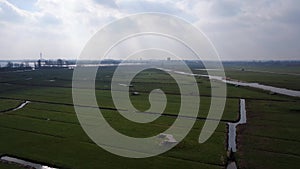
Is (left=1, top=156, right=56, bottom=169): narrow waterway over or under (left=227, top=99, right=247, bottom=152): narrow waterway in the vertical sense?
under

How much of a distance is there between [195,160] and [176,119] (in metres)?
12.3

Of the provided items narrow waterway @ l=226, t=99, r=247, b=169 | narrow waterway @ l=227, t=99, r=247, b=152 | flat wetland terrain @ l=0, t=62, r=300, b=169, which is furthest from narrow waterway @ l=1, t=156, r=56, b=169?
narrow waterway @ l=227, t=99, r=247, b=152

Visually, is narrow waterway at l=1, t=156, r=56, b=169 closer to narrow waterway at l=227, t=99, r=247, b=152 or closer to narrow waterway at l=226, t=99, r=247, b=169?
narrow waterway at l=226, t=99, r=247, b=169

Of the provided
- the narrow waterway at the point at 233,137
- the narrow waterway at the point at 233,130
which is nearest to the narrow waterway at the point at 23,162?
the narrow waterway at the point at 233,137

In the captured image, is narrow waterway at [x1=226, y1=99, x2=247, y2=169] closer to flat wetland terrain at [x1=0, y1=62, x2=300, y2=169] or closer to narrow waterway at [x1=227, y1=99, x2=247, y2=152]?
narrow waterway at [x1=227, y1=99, x2=247, y2=152]

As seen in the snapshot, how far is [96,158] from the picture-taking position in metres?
19.7

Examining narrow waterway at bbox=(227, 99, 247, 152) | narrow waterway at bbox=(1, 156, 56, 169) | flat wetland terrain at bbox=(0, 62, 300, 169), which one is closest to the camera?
narrow waterway at bbox=(1, 156, 56, 169)

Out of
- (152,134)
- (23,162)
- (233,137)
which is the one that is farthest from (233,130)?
(23,162)

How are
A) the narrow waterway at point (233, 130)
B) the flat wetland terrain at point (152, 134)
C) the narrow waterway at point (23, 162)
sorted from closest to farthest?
the narrow waterway at point (23, 162) → the flat wetland terrain at point (152, 134) → the narrow waterway at point (233, 130)

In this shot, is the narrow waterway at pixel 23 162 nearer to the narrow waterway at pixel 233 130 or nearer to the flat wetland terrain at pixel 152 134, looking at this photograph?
the flat wetland terrain at pixel 152 134

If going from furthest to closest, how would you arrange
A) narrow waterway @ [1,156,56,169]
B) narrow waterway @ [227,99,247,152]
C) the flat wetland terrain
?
narrow waterway @ [227,99,247,152] → the flat wetland terrain → narrow waterway @ [1,156,56,169]

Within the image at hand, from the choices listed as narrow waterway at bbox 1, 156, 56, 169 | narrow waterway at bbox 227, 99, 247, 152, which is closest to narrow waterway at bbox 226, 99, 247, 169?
narrow waterway at bbox 227, 99, 247, 152

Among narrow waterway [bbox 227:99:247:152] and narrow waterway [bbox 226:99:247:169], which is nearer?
narrow waterway [bbox 226:99:247:169]

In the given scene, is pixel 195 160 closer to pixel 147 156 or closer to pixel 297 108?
pixel 147 156
